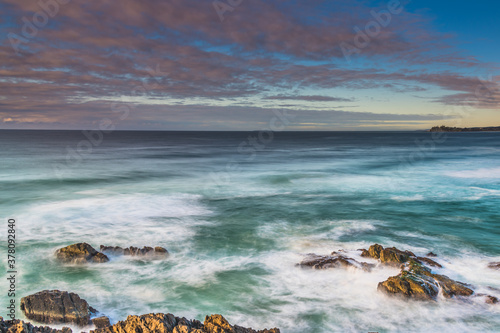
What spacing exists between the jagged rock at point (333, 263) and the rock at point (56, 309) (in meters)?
6.50

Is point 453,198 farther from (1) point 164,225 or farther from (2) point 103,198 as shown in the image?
(2) point 103,198

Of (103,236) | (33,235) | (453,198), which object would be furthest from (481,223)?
(33,235)

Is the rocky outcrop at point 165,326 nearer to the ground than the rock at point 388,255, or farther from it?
farther from it

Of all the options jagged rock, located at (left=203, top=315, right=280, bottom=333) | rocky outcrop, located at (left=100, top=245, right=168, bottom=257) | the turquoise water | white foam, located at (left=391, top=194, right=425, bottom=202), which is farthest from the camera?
white foam, located at (left=391, top=194, right=425, bottom=202)

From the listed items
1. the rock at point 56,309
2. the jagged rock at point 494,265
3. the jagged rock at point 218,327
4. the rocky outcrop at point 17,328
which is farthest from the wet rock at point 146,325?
the jagged rock at point 494,265

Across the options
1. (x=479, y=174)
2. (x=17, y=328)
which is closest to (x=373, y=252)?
(x=17, y=328)

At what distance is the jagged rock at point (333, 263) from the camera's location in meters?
10.9

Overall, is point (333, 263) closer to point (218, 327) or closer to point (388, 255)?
point (388, 255)

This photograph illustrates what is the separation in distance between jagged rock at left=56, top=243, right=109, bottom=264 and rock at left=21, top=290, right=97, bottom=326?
3160 millimetres

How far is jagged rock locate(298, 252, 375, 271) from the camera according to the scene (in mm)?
10941

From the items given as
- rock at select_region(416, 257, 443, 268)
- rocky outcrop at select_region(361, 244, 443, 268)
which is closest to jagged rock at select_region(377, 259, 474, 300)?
rocky outcrop at select_region(361, 244, 443, 268)

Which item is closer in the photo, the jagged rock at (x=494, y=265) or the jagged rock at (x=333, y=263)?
the jagged rock at (x=333, y=263)

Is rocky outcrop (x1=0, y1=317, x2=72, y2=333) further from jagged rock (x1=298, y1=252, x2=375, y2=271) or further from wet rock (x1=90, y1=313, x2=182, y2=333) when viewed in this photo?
jagged rock (x1=298, y1=252, x2=375, y2=271)

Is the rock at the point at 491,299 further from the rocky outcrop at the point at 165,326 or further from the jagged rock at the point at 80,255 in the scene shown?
→ the jagged rock at the point at 80,255
